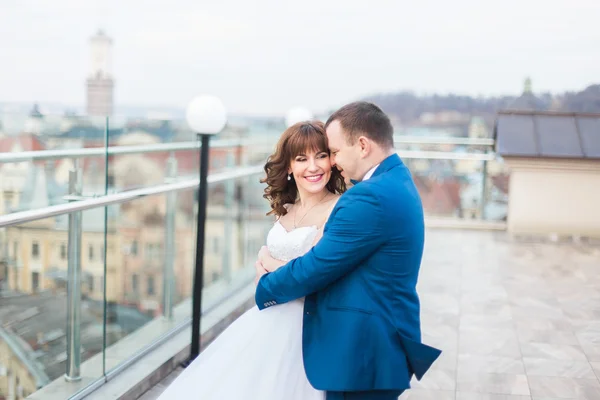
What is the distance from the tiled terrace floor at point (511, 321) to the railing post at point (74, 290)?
37cm

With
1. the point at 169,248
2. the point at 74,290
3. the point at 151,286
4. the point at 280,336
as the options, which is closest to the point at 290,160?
the point at 280,336

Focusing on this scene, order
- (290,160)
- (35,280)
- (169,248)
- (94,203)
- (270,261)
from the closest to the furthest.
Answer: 1. (270,261)
2. (290,160)
3. (94,203)
4. (35,280)
5. (169,248)

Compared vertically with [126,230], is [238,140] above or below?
above

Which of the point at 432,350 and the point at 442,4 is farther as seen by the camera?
the point at 442,4

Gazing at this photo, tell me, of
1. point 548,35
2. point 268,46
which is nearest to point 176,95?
point 268,46

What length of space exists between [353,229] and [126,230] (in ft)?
9.91

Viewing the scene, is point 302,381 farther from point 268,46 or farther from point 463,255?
point 268,46

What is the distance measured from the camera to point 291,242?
2178mm

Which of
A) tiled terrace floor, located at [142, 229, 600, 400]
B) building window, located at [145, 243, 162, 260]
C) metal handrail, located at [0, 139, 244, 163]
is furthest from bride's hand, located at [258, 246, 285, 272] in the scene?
building window, located at [145, 243, 162, 260]

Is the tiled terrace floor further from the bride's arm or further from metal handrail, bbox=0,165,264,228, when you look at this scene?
the bride's arm

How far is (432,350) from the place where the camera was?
1.88 m

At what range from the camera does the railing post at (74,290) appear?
2.81 metres

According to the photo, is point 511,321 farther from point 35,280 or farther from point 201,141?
point 35,280

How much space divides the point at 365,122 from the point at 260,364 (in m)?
0.78
